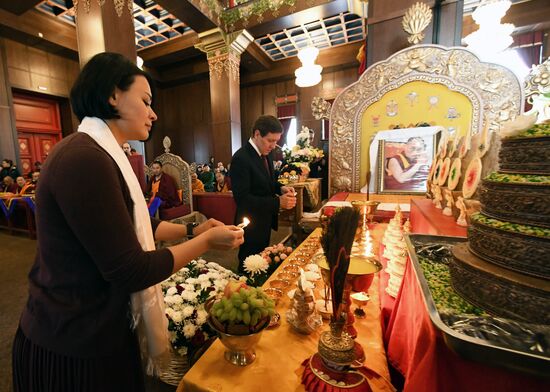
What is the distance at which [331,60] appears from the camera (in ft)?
27.9

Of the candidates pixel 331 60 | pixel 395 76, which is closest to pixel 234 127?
pixel 331 60

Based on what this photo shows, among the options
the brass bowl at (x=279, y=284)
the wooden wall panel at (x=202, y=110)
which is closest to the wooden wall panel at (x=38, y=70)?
the wooden wall panel at (x=202, y=110)

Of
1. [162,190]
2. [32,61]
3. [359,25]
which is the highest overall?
[359,25]

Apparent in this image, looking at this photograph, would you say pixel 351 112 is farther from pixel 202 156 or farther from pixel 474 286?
pixel 202 156

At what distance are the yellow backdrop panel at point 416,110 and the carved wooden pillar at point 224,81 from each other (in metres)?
4.67

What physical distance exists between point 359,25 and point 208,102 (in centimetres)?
635

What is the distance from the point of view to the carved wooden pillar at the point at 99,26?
12.7 ft

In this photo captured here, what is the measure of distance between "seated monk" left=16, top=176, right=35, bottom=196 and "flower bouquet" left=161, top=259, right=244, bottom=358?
6.23 metres

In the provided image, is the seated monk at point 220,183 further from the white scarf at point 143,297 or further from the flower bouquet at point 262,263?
the white scarf at point 143,297

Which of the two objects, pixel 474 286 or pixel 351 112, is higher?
pixel 351 112

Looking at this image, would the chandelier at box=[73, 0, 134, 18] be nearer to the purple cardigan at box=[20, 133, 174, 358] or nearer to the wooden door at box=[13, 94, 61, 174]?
the purple cardigan at box=[20, 133, 174, 358]

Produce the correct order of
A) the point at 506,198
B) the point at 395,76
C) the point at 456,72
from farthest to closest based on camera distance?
1. the point at 395,76
2. the point at 456,72
3. the point at 506,198

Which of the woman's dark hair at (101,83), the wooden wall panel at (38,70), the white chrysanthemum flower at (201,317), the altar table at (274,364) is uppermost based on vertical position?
the wooden wall panel at (38,70)

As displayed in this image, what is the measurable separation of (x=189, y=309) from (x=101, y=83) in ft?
3.32
